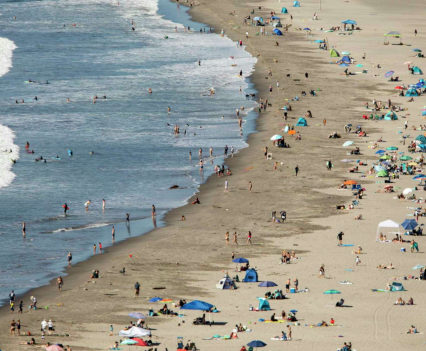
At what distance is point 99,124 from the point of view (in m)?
79.8

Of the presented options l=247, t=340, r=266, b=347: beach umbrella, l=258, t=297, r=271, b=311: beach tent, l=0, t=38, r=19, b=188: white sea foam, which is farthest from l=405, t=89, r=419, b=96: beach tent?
l=247, t=340, r=266, b=347: beach umbrella

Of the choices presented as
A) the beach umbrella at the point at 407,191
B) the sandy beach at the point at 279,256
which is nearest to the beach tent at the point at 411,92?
the sandy beach at the point at 279,256

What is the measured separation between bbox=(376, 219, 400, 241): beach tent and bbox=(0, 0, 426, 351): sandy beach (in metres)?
0.57

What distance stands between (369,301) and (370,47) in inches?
2879

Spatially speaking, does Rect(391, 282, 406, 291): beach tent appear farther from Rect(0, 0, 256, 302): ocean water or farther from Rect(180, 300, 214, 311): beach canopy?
Rect(0, 0, 256, 302): ocean water

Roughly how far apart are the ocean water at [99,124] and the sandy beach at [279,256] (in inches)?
112

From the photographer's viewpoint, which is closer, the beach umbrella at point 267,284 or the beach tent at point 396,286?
the beach tent at point 396,286

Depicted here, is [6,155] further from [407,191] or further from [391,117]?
[391,117]

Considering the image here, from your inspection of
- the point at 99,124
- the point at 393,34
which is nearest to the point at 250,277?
the point at 99,124

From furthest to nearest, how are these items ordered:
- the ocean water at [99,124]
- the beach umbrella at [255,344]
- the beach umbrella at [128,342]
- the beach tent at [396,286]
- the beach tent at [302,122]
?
the beach tent at [302,122], the ocean water at [99,124], the beach tent at [396,286], the beach umbrella at [128,342], the beach umbrella at [255,344]

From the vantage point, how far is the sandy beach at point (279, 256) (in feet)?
123

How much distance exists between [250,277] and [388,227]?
11.9 metres

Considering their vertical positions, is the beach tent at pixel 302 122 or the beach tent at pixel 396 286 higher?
the beach tent at pixel 302 122

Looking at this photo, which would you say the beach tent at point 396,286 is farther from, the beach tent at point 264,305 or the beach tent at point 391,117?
the beach tent at point 391,117
